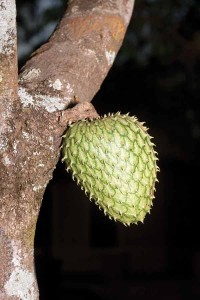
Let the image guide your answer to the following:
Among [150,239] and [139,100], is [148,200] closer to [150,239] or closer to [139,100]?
[139,100]

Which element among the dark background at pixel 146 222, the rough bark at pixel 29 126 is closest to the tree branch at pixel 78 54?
the rough bark at pixel 29 126

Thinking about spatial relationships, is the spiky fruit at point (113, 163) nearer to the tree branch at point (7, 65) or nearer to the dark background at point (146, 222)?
the tree branch at point (7, 65)

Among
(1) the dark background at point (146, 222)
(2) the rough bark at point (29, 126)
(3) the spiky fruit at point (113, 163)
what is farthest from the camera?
(1) the dark background at point (146, 222)

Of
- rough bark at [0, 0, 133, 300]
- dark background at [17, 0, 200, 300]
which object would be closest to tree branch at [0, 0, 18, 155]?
rough bark at [0, 0, 133, 300]

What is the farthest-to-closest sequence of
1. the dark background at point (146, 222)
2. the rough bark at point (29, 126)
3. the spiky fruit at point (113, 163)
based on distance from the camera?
the dark background at point (146, 222) → the spiky fruit at point (113, 163) → the rough bark at point (29, 126)

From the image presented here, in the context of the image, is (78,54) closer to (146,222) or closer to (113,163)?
(113,163)
